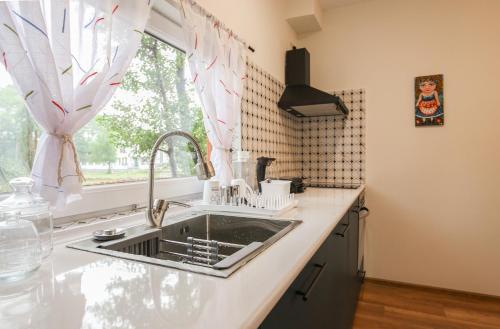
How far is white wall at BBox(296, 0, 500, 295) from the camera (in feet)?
8.06

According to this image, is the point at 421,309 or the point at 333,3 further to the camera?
the point at 333,3

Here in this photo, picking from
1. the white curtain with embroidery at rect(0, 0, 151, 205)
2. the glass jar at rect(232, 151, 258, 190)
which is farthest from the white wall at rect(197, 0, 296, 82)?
the glass jar at rect(232, 151, 258, 190)

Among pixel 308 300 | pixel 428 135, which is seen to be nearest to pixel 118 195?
pixel 308 300

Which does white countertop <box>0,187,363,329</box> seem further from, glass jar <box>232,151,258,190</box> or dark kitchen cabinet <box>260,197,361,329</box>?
glass jar <box>232,151,258,190</box>

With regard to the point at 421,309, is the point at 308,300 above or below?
above

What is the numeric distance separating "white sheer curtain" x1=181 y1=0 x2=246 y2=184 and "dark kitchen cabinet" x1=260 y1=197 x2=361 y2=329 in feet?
2.21

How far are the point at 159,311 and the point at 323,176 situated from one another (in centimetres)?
264

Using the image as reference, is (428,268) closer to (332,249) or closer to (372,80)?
(372,80)

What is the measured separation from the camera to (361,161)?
2850 millimetres

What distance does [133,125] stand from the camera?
1441 millimetres

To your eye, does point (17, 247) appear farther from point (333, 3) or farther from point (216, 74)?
point (333, 3)

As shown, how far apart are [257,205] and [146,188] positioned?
518 mm

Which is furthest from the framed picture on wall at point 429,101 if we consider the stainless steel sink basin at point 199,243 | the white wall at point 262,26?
the stainless steel sink basin at point 199,243

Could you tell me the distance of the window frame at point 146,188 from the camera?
113 centimetres
